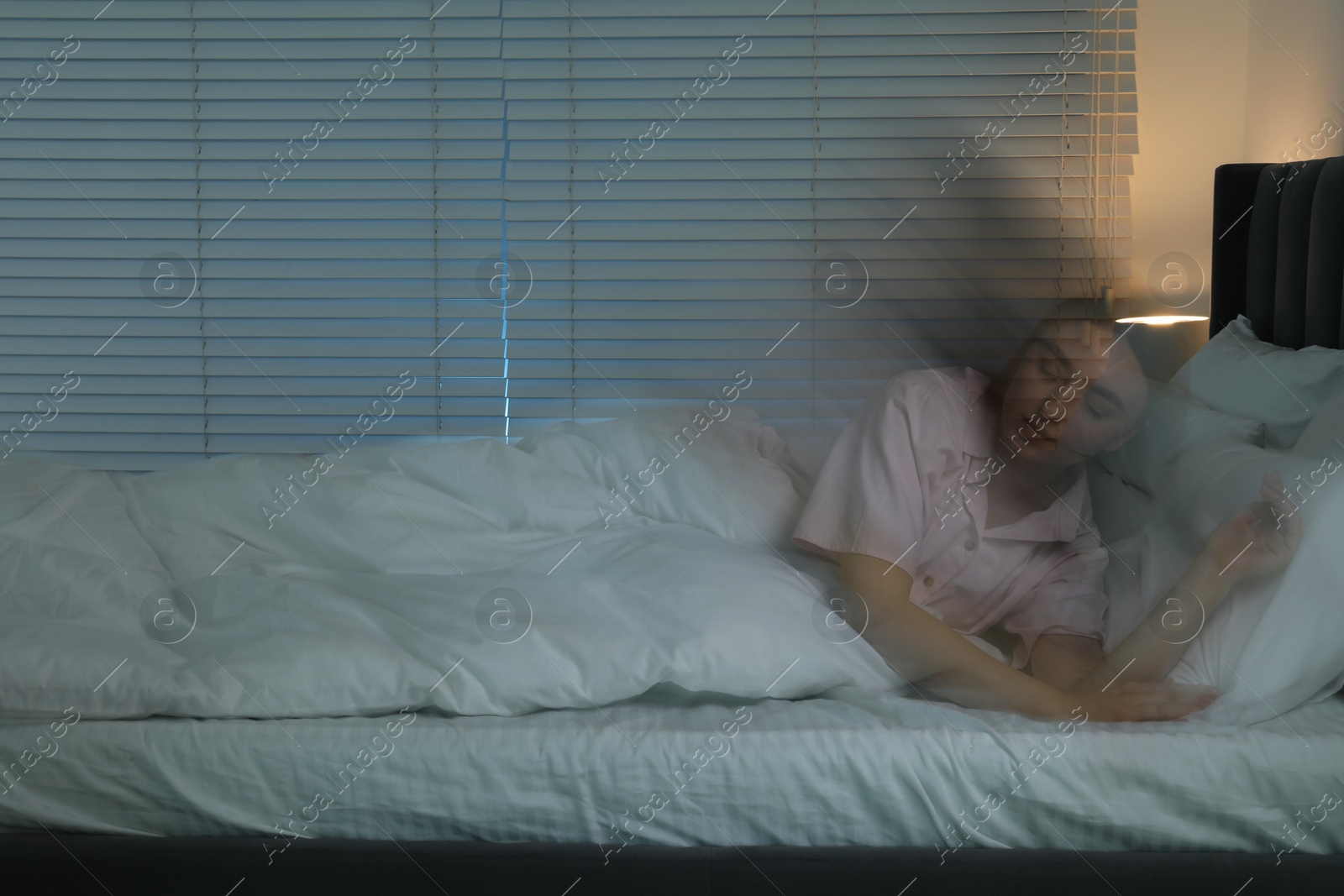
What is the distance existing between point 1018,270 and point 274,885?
59.3 inches

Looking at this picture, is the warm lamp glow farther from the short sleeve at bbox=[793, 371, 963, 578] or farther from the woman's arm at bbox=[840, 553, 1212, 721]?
the woman's arm at bbox=[840, 553, 1212, 721]

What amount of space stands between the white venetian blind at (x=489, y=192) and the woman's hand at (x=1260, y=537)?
1.10 m

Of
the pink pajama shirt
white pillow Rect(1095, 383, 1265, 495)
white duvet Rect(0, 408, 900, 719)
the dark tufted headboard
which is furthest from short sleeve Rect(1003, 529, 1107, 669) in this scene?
the dark tufted headboard

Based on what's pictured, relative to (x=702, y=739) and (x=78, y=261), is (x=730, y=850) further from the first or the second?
(x=78, y=261)

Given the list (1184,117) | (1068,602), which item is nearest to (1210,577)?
(1068,602)

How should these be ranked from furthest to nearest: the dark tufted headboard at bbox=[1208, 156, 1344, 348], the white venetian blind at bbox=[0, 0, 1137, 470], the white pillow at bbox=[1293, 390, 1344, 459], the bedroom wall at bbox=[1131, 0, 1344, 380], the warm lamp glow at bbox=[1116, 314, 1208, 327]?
the white venetian blind at bbox=[0, 0, 1137, 470]
the bedroom wall at bbox=[1131, 0, 1344, 380]
the warm lamp glow at bbox=[1116, 314, 1208, 327]
the dark tufted headboard at bbox=[1208, 156, 1344, 348]
the white pillow at bbox=[1293, 390, 1344, 459]

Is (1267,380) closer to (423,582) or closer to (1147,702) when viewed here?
(1147,702)

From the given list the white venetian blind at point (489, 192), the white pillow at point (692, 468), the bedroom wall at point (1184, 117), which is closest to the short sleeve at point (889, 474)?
the white pillow at point (692, 468)

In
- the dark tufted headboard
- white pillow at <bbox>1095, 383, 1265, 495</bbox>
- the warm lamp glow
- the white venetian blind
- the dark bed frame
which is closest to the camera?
the dark bed frame

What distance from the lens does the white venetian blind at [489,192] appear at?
2203mm

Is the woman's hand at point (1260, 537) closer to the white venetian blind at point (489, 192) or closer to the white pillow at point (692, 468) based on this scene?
the white pillow at point (692, 468)

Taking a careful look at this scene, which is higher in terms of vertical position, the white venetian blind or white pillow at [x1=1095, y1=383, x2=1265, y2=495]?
the white venetian blind

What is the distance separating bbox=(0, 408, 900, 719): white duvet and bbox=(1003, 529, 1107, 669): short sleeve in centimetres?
22

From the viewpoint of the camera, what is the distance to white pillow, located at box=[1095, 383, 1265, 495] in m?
1.22
